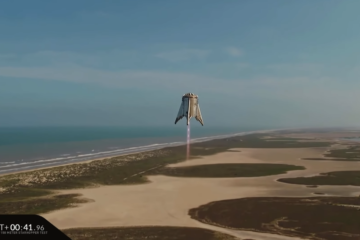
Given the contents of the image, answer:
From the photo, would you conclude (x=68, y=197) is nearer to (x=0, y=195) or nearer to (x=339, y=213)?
(x=0, y=195)

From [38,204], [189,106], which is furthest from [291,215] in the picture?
[38,204]

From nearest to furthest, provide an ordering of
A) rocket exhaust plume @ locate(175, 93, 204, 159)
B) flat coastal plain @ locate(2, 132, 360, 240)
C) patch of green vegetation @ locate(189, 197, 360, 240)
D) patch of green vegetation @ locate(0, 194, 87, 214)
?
rocket exhaust plume @ locate(175, 93, 204, 159), patch of green vegetation @ locate(189, 197, 360, 240), flat coastal plain @ locate(2, 132, 360, 240), patch of green vegetation @ locate(0, 194, 87, 214)

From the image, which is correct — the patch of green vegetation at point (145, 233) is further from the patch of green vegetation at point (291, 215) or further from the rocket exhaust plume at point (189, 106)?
the rocket exhaust plume at point (189, 106)

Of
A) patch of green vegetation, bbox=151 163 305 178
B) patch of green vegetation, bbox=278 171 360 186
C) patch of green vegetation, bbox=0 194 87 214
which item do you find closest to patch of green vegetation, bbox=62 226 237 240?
patch of green vegetation, bbox=0 194 87 214

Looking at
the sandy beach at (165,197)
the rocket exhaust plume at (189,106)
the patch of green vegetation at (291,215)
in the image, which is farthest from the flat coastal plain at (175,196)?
the rocket exhaust plume at (189,106)

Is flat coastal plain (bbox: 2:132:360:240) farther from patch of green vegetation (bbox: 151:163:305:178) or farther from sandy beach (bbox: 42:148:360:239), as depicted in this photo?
patch of green vegetation (bbox: 151:163:305:178)

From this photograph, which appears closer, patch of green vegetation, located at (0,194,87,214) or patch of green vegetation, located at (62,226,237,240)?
patch of green vegetation, located at (62,226,237,240)
